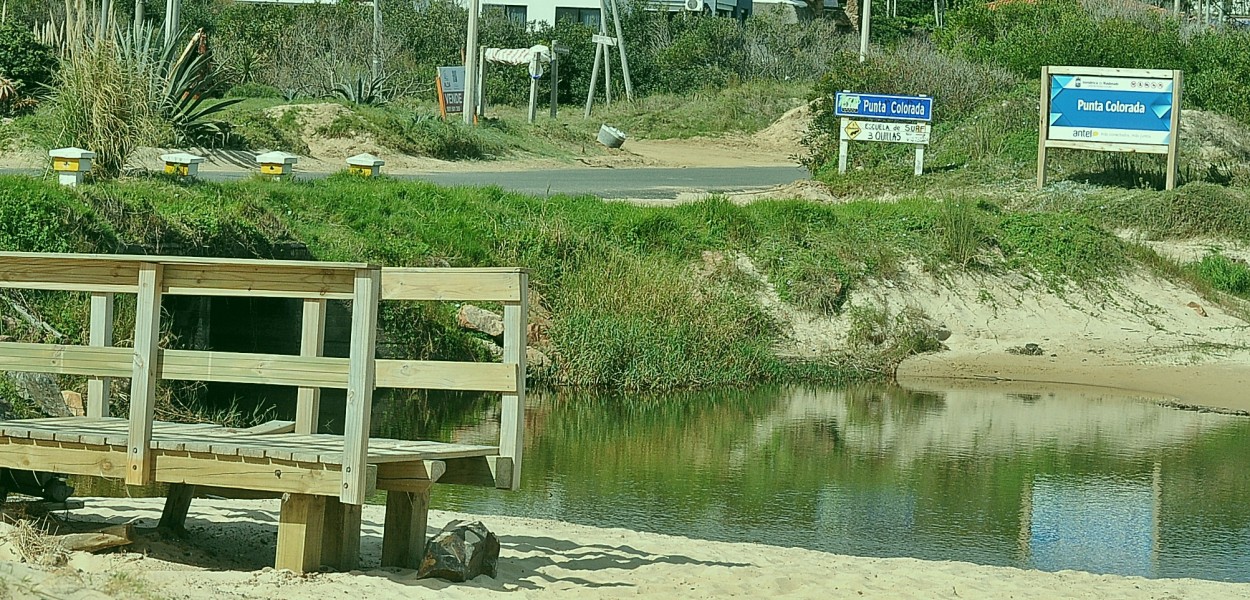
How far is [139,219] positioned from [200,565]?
8521 millimetres

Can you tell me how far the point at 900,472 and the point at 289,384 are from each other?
24.9 feet

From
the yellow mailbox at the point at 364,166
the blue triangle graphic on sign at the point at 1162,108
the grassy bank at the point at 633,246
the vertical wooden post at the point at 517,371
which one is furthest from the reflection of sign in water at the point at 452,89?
the vertical wooden post at the point at 517,371

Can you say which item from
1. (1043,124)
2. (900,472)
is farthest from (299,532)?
(1043,124)

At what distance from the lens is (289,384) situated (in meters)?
7.48

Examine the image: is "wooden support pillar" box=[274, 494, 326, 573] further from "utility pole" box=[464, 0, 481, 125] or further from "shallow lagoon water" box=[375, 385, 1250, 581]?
"utility pole" box=[464, 0, 481, 125]

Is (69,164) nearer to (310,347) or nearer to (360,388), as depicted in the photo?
(310,347)

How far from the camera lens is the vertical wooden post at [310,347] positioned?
8570 millimetres

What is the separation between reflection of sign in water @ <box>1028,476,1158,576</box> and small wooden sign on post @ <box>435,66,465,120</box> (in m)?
23.8

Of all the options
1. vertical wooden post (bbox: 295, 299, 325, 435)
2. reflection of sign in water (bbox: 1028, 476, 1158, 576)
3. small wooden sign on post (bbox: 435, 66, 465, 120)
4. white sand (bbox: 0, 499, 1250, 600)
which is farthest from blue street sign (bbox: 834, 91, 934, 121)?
vertical wooden post (bbox: 295, 299, 325, 435)

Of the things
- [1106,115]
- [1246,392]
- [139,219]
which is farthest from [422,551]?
[1106,115]

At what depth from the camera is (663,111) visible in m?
47.2

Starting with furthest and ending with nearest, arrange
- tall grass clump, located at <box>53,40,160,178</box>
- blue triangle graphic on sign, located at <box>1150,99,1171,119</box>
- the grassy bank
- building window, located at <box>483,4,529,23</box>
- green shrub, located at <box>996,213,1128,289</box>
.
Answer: building window, located at <box>483,4,529,23</box>, blue triangle graphic on sign, located at <box>1150,99,1171,119</box>, green shrub, located at <box>996,213,1128,289</box>, tall grass clump, located at <box>53,40,160,178</box>, the grassy bank

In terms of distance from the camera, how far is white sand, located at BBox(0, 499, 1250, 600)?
7.45 m

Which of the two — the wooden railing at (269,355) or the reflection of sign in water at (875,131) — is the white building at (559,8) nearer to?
the reflection of sign in water at (875,131)
